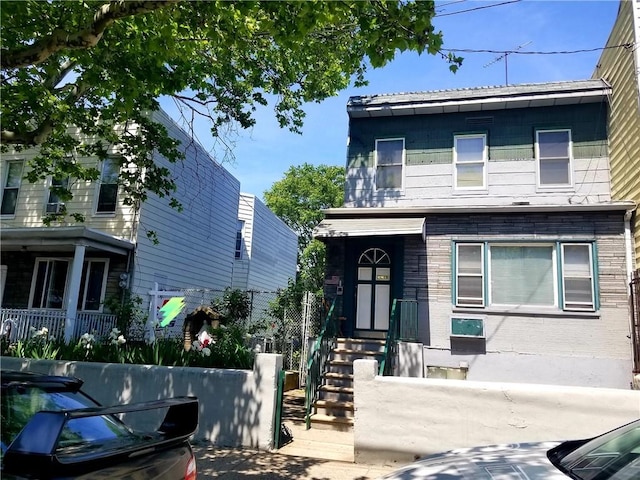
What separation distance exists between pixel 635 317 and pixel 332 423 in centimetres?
660

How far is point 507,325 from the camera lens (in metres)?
10.4

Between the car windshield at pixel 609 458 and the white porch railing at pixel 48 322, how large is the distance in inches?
455

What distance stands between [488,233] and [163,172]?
308 inches

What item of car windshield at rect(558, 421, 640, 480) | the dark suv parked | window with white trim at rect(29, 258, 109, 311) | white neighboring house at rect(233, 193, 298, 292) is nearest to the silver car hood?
car windshield at rect(558, 421, 640, 480)

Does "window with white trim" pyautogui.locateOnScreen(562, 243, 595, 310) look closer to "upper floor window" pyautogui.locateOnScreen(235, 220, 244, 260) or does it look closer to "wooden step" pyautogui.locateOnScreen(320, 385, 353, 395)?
"wooden step" pyautogui.locateOnScreen(320, 385, 353, 395)

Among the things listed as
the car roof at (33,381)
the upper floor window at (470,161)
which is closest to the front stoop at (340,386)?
the upper floor window at (470,161)

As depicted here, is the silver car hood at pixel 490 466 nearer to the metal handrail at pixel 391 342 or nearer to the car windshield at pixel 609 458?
the car windshield at pixel 609 458

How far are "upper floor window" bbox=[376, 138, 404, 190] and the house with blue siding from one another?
0.12ft

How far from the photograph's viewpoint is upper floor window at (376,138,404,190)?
12266 millimetres

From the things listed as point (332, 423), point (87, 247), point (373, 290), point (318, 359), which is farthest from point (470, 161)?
point (87, 247)

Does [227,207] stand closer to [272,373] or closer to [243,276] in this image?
[243,276]

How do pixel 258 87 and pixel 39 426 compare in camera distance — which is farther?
pixel 258 87

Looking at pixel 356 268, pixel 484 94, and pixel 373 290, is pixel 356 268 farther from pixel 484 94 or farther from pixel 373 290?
pixel 484 94

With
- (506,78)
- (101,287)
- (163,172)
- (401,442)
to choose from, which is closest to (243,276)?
(101,287)
